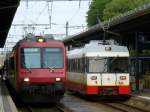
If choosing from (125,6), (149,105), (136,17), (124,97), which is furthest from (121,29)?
(125,6)

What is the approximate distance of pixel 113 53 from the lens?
25.2 metres

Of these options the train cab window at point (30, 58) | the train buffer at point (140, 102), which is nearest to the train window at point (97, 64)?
the train buffer at point (140, 102)

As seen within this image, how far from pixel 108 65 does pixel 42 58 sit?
4.32 meters

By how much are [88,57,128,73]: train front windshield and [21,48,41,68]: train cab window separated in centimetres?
376

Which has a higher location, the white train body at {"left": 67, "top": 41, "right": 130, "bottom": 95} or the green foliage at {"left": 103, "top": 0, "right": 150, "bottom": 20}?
the green foliage at {"left": 103, "top": 0, "right": 150, "bottom": 20}

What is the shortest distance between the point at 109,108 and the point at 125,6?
52.7 meters

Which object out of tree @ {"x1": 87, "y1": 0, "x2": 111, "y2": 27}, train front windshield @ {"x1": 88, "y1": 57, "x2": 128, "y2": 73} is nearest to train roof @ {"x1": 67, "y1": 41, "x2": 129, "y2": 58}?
train front windshield @ {"x1": 88, "y1": 57, "x2": 128, "y2": 73}

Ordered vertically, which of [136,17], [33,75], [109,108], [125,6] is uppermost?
[125,6]

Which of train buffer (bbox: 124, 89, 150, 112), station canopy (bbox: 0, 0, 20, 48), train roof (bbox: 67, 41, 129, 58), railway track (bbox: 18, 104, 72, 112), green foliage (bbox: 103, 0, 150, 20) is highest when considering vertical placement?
green foliage (bbox: 103, 0, 150, 20)

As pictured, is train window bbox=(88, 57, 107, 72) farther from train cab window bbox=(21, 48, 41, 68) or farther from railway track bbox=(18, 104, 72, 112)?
train cab window bbox=(21, 48, 41, 68)

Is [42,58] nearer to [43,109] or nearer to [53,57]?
[53,57]

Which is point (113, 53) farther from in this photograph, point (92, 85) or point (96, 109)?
point (96, 109)

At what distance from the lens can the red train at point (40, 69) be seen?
829 inches

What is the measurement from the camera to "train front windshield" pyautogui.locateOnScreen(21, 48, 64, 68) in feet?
70.9
